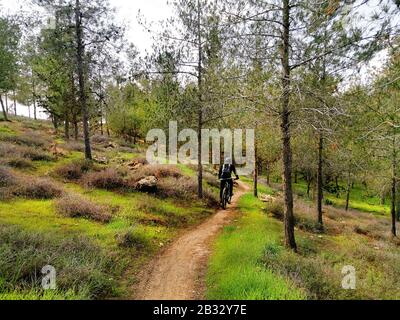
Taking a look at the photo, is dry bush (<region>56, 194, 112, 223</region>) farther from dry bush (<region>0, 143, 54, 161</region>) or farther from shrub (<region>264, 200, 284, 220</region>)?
shrub (<region>264, 200, 284, 220</region>)

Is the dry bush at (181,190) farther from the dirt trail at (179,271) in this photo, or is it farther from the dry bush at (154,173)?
the dirt trail at (179,271)

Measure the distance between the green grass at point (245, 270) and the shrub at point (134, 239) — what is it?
2.24 metres

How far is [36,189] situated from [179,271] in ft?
24.8

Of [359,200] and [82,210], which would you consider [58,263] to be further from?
[359,200]

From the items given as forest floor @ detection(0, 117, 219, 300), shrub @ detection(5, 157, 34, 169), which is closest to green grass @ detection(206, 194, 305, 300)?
forest floor @ detection(0, 117, 219, 300)

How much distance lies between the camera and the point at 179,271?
7.94m

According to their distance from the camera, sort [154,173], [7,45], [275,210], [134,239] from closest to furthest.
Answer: [134,239]
[275,210]
[154,173]
[7,45]

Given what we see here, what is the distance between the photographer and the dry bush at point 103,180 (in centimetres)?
1480

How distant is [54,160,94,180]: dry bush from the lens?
51.0 ft

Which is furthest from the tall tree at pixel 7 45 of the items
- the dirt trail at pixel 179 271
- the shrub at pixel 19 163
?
the dirt trail at pixel 179 271

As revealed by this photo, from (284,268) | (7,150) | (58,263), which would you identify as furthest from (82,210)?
(7,150)

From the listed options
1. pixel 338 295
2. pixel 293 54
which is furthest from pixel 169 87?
pixel 338 295

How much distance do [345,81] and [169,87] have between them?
8.84 meters
